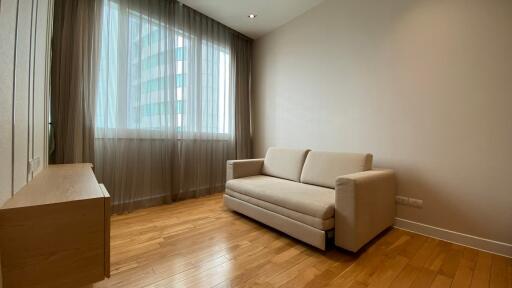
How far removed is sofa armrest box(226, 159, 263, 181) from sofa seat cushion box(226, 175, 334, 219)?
158 mm

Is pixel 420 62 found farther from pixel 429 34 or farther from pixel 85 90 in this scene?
pixel 85 90

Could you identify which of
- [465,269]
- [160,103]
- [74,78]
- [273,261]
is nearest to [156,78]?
[160,103]

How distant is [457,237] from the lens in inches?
74.2

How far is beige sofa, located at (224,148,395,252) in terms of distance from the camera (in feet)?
5.37

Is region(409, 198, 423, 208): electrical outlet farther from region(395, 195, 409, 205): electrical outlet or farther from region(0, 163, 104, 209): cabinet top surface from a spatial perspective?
region(0, 163, 104, 209): cabinet top surface

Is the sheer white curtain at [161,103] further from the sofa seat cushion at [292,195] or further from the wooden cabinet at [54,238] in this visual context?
the wooden cabinet at [54,238]

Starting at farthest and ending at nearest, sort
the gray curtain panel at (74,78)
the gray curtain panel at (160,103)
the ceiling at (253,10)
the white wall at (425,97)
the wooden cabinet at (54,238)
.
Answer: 1. the ceiling at (253,10)
2. the gray curtain panel at (160,103)
3. the gray curtain panel at (74,78)
4. the white wall at (425,97)
5. the wooden cabinet at (54,238)

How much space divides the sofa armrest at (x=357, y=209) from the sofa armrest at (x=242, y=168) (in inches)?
53.4

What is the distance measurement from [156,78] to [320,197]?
2.46 m

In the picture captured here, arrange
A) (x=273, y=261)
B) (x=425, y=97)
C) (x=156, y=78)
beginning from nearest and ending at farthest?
(x=273, y=261) < (x=425, y=97) < (x=156, y=78)

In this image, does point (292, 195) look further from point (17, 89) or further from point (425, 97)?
point (17, 89)

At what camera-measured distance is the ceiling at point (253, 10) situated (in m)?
2.91

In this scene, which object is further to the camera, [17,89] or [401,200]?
[401,200]

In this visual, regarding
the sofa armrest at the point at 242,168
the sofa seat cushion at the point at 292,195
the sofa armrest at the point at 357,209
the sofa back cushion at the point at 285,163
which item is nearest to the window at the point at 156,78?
the sofa armrest at the point at 242,168
